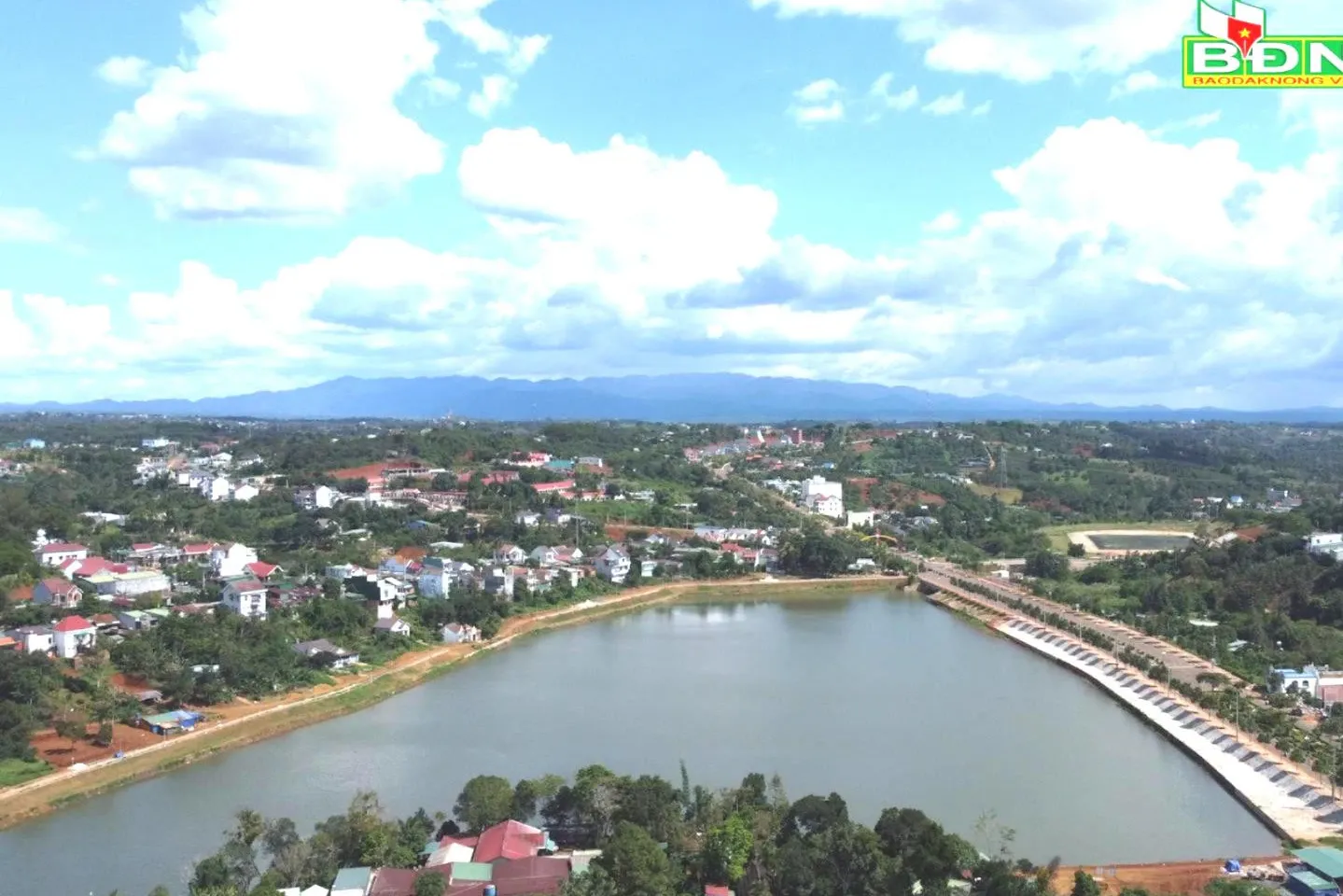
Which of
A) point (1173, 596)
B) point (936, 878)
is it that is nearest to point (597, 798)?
point (936, 878)

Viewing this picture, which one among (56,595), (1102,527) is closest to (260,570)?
(56,595)

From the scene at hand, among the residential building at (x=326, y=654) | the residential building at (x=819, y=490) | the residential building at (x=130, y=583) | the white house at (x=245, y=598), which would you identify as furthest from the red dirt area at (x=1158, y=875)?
the residential building at (x=819, y=490)

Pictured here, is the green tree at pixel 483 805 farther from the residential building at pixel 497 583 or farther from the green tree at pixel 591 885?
the residential building at pixel 497 583

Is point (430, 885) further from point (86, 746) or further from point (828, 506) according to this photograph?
point (828, 506)

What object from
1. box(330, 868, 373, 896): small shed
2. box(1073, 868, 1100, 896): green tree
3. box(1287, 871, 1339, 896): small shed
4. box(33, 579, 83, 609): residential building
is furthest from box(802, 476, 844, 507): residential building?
box(330, 868, 373, 896): small shed

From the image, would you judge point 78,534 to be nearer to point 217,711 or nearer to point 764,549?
point 217,711

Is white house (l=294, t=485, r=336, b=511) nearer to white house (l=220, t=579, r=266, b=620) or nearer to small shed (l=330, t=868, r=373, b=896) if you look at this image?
white house (l=220, t=579, r=266, b=620)
